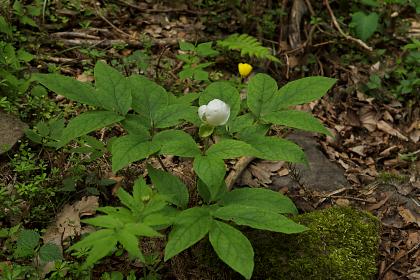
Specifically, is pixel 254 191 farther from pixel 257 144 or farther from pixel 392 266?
pixel 392 266

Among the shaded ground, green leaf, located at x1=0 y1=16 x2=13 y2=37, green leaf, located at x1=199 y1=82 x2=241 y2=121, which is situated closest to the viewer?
green leaf, located at x1=199 y1=82 x2=241 y2=121

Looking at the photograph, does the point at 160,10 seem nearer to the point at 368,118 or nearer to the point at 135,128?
the point at 368,118

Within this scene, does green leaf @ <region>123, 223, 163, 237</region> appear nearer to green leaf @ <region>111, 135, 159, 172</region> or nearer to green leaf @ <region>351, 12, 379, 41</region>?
green leaf @ <region>111, 135, 159, 172</region>

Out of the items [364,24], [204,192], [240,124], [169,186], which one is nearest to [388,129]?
[364,24]

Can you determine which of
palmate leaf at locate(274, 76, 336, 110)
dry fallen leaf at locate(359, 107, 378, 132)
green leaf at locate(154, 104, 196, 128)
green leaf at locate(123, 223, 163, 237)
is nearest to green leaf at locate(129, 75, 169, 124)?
green leaf at locate(154, 104, 196, 128)

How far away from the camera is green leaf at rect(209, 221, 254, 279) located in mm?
1673

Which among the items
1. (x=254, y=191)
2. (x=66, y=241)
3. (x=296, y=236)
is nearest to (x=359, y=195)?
(x=296, y=236)

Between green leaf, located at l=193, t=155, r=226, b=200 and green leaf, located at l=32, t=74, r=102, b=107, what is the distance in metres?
0.57

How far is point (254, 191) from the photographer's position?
6.90 ft

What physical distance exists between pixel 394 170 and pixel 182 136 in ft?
6.99

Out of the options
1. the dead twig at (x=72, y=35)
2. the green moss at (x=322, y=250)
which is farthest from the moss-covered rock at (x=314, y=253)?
the dead twig at (x=72, y=35)

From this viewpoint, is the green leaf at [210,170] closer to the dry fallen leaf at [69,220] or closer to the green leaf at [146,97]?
the green leaf at [146,97]

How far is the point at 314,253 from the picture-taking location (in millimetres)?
2234

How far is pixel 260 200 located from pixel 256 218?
0.24 m
